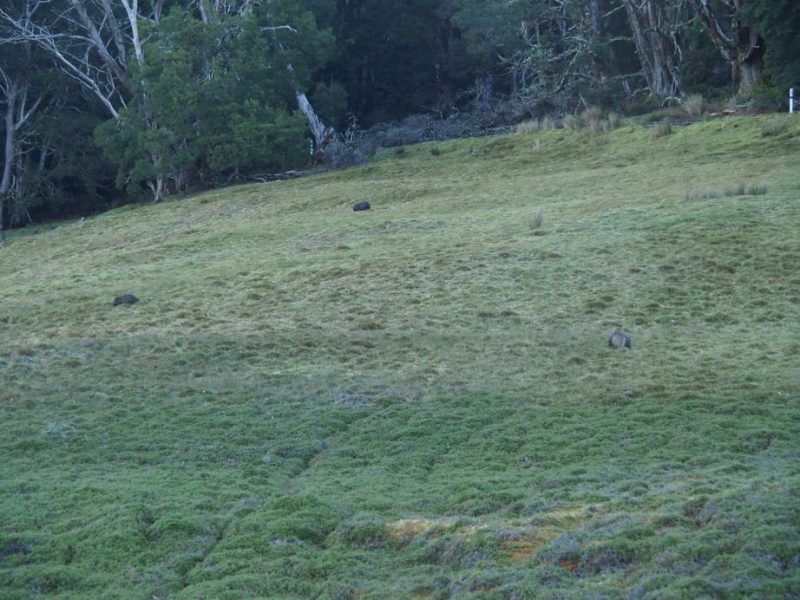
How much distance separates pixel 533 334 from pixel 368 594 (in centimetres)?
899

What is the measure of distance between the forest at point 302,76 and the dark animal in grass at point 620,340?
771 inches

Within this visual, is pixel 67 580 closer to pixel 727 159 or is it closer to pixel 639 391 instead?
pixel 639 391

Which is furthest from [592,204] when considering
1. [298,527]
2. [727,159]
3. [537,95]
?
[537,95]

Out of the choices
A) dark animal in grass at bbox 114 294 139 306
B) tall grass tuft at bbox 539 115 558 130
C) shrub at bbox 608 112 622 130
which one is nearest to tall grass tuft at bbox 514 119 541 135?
tall grass tuft at bbox 539 115 558 130

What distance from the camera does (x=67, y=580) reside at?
831 cm

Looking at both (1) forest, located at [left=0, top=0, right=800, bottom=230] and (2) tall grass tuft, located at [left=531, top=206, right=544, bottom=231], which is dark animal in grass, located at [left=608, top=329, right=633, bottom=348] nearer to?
(2) tall grass tuft, located at [left=531, top=206, right=544, bottom=231]

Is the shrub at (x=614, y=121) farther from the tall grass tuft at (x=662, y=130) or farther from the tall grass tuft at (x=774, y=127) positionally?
the tall grass tuft at (x=774, y=127)

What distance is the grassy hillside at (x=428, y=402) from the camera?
801 centimetres

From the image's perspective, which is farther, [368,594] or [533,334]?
[533,334]

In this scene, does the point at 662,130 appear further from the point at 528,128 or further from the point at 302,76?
the point at 302,76

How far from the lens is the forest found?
127 ft

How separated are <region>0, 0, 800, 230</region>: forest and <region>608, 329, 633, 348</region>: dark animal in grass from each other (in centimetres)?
1959

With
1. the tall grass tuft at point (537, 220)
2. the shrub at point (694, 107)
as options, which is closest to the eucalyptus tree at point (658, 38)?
the shrub at point (694, 107)

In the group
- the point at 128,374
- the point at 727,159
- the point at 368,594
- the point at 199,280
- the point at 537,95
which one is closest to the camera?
the point at 368,594
